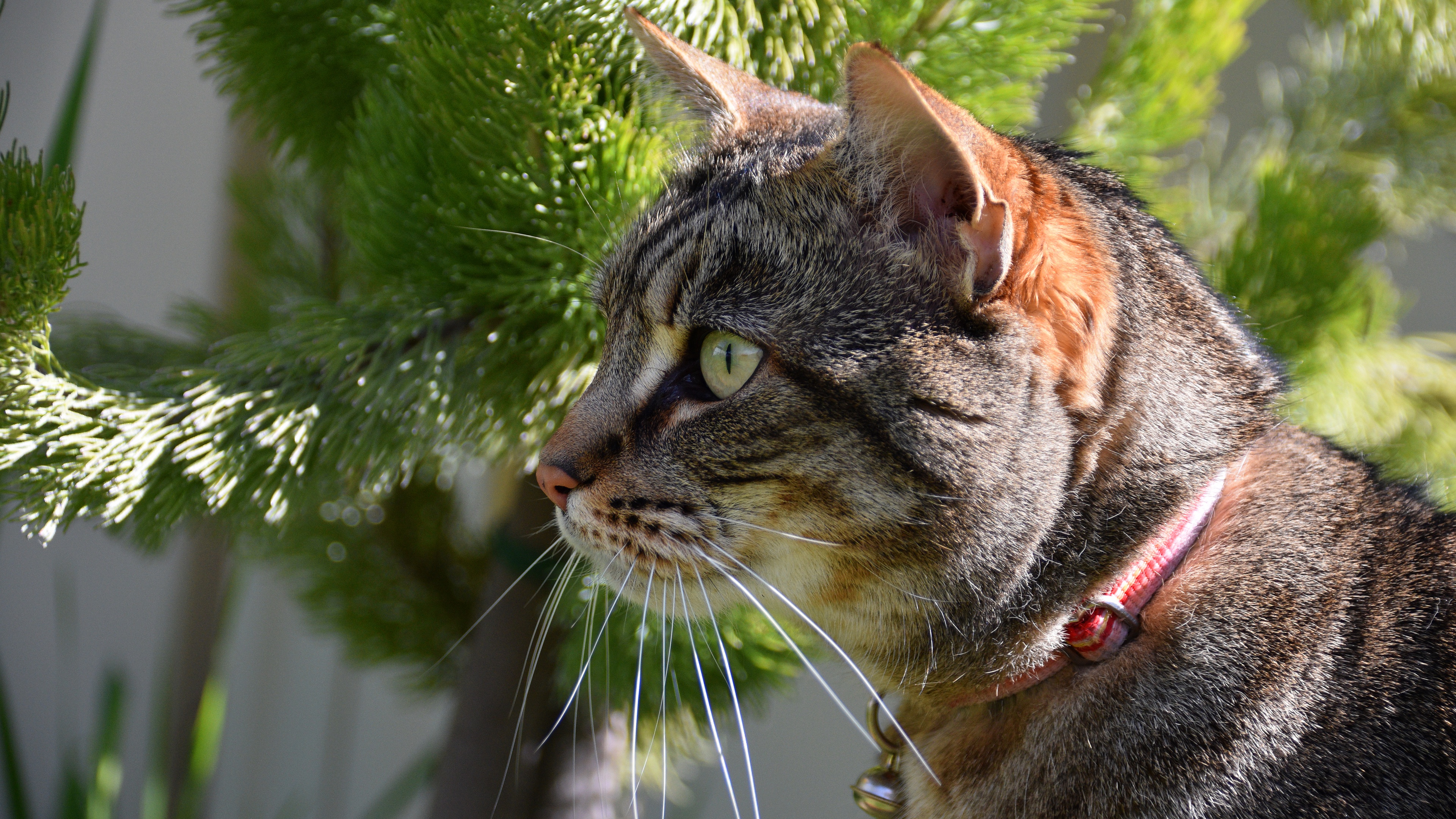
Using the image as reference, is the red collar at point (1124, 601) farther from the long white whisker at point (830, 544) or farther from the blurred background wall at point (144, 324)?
the blurred background wall at point (144, 324)

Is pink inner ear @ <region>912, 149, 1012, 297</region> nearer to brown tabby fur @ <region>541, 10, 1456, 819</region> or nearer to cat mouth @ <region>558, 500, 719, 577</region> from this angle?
brown tabby fur @ <region>541, 10, 1456, 819</region>

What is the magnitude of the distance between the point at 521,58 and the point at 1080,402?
15.6 inches

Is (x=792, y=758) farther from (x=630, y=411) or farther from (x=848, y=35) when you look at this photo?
(x=848, y=35)

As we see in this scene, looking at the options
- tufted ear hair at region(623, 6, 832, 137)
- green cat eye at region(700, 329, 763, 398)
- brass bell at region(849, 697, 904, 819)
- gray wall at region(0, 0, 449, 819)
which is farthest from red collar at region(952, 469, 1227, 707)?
gray wall at region(0, 0, 449, 819)

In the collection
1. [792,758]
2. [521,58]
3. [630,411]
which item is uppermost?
[521,58]

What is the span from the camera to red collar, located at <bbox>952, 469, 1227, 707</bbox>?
0.49m

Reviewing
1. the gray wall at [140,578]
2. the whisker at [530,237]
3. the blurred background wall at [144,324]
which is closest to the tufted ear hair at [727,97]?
the whisker at [530,237]

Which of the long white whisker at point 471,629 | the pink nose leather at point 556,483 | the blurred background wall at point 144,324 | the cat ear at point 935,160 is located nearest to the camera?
the cat ear at point 935,160

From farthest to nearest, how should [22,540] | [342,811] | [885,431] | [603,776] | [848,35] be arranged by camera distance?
1. [342,811]
2. [22,540]
3. [603,776]
4. [848,35]
5. [885,431]

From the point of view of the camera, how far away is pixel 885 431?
0.48 meters

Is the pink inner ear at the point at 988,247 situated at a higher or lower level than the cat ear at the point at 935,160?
lower

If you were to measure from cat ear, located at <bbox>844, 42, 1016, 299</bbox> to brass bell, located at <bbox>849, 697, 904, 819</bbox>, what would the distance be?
32 centimetres

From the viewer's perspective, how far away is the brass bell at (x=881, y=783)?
61cm

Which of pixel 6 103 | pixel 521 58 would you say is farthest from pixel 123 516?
pixel 521 58
